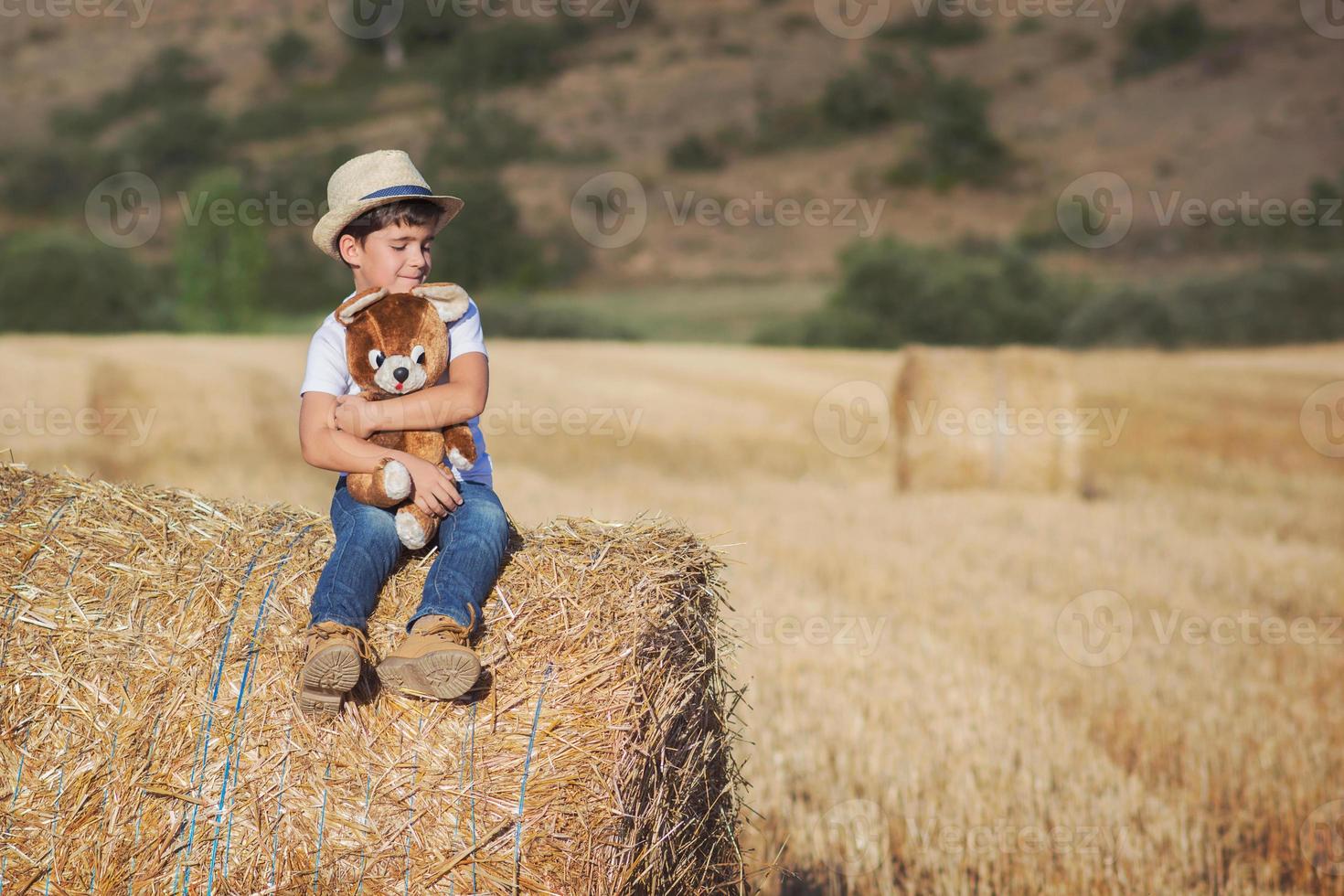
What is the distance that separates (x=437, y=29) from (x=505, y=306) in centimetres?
5180

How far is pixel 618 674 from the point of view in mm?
3049

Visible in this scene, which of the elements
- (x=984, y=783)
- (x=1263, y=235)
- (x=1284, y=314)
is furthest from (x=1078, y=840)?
(x=1263, y=235)

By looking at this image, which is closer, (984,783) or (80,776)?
(80,776)

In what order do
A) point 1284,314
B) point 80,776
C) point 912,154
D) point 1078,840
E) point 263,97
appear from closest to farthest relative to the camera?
1. point 80,776
2. point 1078,840
3. point 1284,314
4. point 912,154
5. point 263,97

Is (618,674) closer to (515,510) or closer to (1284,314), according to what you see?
(515,510)

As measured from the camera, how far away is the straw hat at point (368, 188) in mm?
3264

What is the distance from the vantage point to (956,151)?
56.1 meters

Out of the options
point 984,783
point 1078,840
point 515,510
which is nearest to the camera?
point 1078,840
